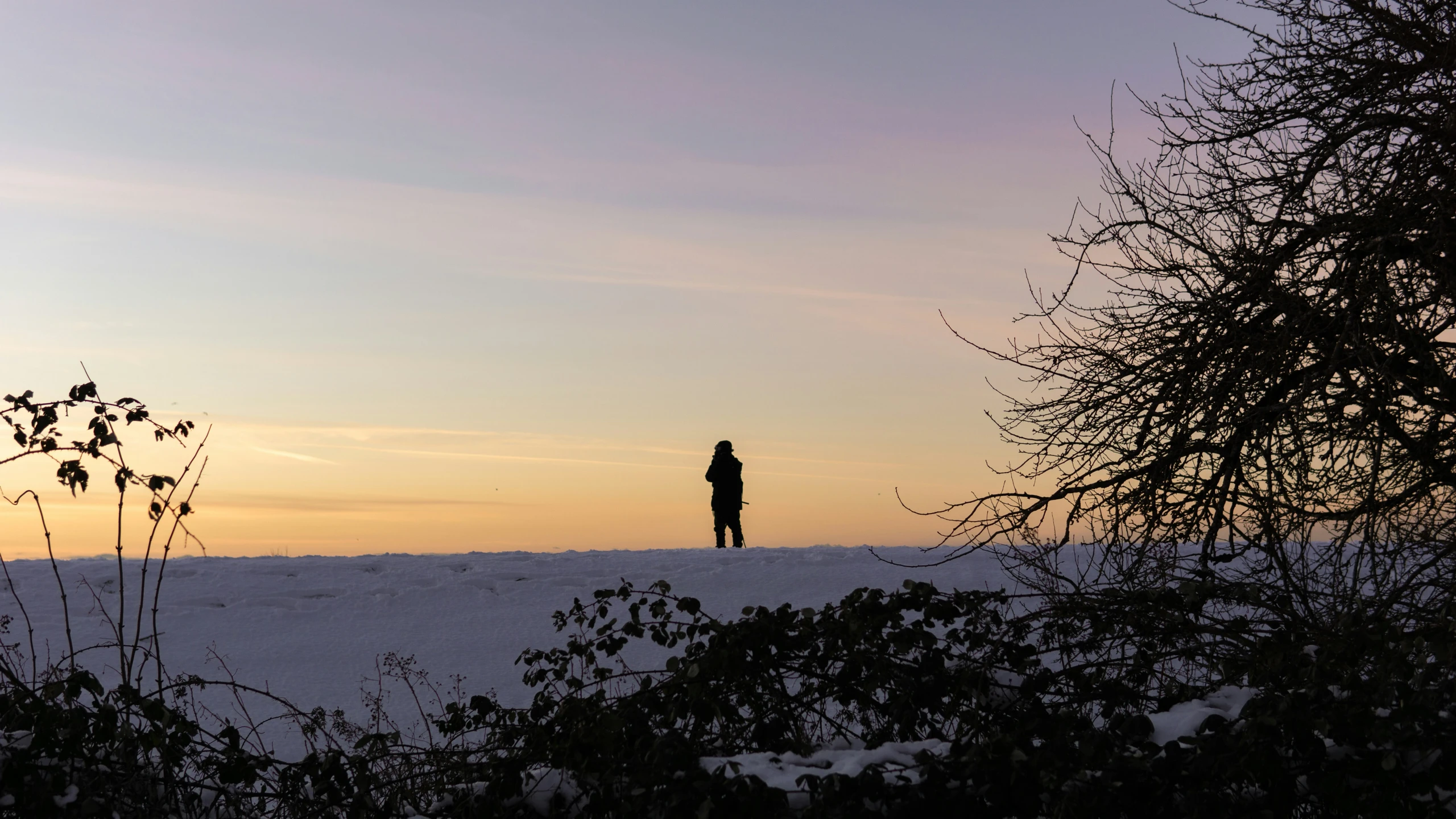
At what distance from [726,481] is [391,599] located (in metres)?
6.56

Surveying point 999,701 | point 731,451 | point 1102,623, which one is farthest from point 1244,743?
point 731,451

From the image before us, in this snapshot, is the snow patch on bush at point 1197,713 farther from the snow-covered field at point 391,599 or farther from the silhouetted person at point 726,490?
the silhouetted person at point 726,490

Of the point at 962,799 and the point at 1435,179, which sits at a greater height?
the point at 1435,179

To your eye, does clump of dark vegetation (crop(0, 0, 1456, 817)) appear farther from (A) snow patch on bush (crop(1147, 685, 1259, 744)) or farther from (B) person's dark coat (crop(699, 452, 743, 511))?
(B) person's dark coat (crop(699, 452, 743, 511))

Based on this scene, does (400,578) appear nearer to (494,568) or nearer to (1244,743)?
(494,568)

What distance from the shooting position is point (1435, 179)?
6.65m

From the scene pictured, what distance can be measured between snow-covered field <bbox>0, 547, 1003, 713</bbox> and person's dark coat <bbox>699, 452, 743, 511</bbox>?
3.24 metres

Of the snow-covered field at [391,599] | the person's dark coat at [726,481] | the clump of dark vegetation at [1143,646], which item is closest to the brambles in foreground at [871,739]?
the clump of dark vegetation at [1143,646]

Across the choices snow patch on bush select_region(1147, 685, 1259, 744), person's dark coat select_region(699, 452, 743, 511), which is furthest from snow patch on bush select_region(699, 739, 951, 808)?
person's dark coat select_region(699, 452, 743, 511)

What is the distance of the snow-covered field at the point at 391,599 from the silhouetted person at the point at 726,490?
3252 millimetres

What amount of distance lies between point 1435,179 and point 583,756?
6166 millimetres

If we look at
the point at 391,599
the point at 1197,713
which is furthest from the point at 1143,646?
the point at 391,599

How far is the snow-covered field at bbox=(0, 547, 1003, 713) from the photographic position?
8.53m

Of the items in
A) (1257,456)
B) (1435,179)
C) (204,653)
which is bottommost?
(204,653)
